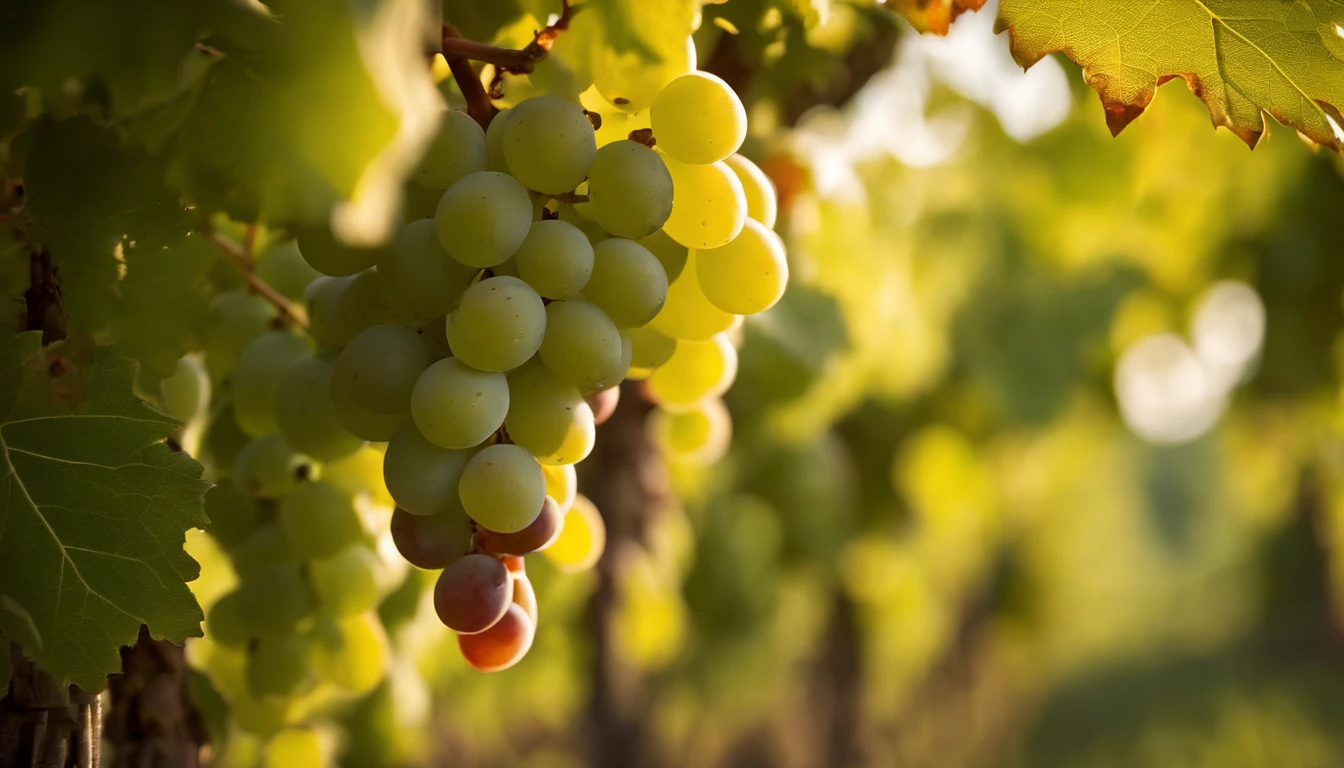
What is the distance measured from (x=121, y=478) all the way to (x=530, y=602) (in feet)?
0.70

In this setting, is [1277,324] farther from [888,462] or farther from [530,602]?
[530,602]

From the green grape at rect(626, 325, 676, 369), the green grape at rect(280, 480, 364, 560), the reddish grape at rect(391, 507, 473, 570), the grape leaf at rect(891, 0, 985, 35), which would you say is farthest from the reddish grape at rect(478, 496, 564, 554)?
the grape leaf at rect(891, 0, 985, 35)

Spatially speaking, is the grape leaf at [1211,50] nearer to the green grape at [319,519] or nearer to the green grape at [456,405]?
the green grape at [456,405]

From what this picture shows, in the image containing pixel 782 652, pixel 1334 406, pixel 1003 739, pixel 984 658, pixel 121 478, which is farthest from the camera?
pixel 1003 739

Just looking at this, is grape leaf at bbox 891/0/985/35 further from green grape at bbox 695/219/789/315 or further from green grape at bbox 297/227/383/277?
green grape at bbox 297/227/383/277

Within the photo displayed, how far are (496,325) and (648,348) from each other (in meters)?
0.14

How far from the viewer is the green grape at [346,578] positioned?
786 millimetres

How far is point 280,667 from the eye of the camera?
A: 80 cm

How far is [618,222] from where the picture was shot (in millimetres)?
563

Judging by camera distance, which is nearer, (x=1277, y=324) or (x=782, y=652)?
(x=1277, y=324)

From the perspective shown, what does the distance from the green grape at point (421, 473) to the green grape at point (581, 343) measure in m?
0.07

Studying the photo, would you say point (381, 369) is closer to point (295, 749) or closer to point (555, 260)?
point (555, 260)

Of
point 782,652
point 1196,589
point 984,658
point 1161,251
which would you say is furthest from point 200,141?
point 1196,589

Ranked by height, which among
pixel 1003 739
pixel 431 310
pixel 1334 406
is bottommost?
pixel 1003 739
